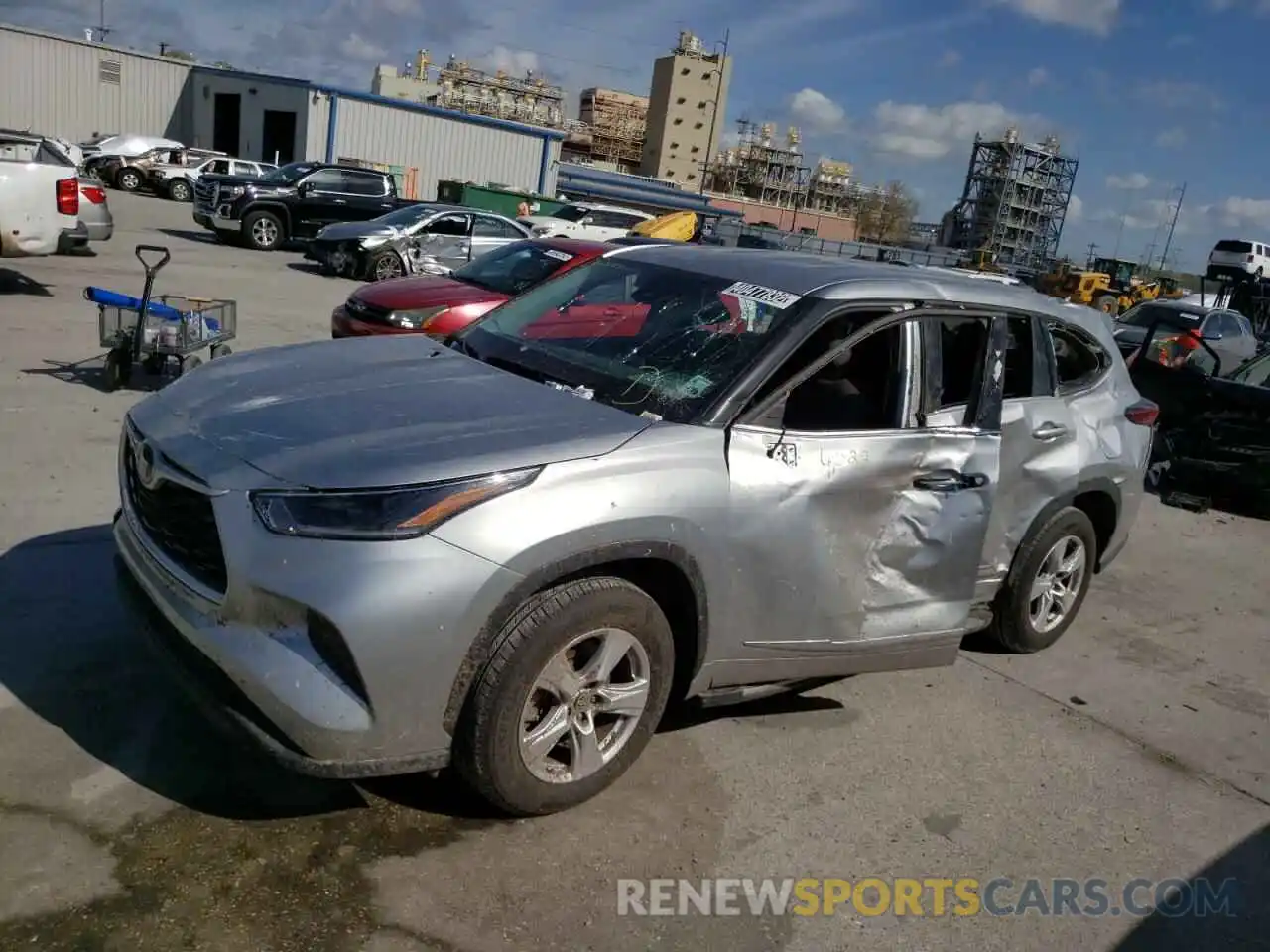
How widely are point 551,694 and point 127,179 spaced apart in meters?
34.9

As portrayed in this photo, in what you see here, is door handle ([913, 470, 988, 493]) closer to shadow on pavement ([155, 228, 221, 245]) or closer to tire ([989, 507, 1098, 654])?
tire ([989, 507, 1098, 654])

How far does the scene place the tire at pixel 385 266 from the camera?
17.0 meters

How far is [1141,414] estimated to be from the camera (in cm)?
539

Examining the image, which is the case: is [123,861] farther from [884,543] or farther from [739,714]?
[884,543]

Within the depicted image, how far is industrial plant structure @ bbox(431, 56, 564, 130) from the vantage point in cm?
10525

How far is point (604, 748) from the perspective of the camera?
132 inches

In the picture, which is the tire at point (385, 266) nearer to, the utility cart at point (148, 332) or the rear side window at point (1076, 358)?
the utility cart at point (148, 332)

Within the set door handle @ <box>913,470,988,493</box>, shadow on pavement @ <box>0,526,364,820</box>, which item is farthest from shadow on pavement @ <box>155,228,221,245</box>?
door handle @ <box>913,470,988,493</box>

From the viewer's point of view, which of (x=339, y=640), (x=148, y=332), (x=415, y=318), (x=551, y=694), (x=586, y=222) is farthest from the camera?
(x=586, y=222)

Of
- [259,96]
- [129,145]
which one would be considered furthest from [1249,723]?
[259,96]

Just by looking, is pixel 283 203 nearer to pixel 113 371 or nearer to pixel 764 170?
pixel 113 371

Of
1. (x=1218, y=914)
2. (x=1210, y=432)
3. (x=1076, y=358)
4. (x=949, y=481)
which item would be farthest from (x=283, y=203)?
(x=1218, y=914)

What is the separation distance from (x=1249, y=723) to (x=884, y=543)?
2361 mm

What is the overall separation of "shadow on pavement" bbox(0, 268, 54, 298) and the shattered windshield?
30.8 ft
